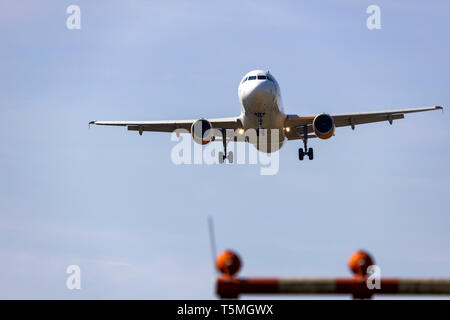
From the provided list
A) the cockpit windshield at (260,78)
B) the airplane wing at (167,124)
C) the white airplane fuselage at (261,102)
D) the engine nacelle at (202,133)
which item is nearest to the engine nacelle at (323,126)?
the white airplane fuselage at (261,102)

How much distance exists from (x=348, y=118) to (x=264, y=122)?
865cm

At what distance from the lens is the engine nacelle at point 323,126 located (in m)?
48.8

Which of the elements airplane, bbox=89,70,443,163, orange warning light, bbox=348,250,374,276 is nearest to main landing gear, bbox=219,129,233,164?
airplane, bbox=89,70,443,163

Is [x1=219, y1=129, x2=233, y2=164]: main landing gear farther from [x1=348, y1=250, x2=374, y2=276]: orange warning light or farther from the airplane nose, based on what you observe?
[x1=348, y1=250, x2=374, y2=276]: orange warning light

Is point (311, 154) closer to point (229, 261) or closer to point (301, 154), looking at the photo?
point (301, 154)

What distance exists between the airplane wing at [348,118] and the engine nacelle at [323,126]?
1178 millimetres

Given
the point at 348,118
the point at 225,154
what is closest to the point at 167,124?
the point at 225,154

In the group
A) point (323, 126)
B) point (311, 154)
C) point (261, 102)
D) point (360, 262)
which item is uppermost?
point (261, 102)

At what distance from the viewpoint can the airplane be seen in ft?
150

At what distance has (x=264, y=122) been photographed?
46.6 meters

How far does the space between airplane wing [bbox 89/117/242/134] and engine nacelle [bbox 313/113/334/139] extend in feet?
16.7

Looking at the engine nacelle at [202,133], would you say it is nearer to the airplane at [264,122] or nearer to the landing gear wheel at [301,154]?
the airplane at [264,122]
